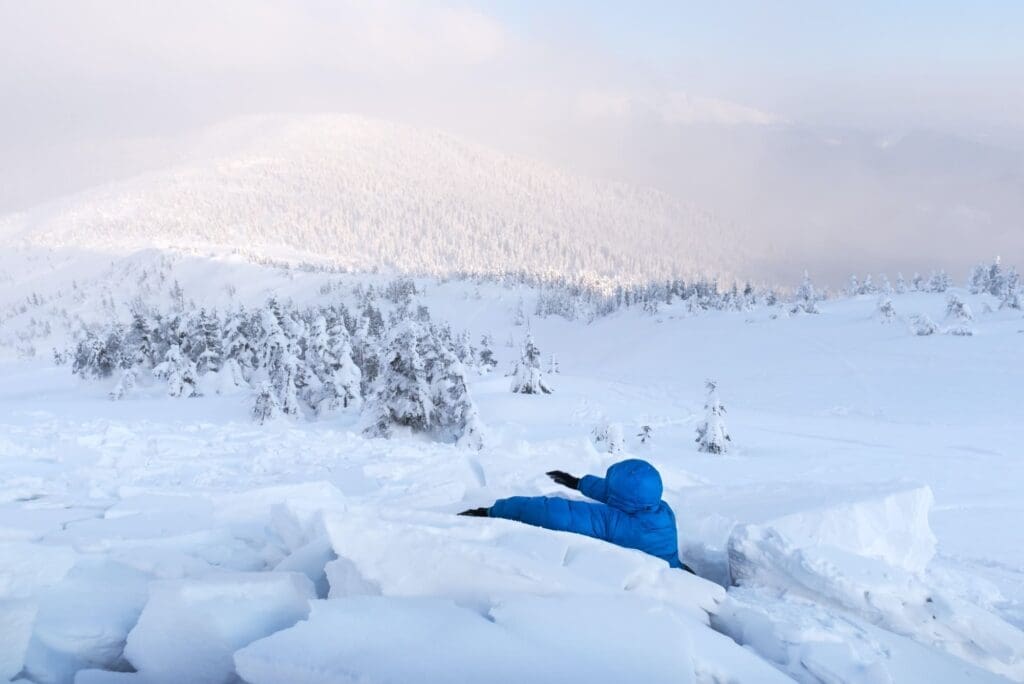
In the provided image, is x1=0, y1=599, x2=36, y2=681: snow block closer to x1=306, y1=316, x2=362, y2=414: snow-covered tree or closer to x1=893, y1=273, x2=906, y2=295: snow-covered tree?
x1=306, y1=316, x2=362, y2=414: snow-covered tree

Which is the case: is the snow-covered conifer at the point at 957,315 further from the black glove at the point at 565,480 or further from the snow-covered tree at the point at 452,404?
the black glove at the point at 565,480

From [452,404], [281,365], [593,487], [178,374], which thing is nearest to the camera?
[593,487]

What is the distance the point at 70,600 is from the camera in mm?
3059

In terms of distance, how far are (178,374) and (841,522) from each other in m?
34.8

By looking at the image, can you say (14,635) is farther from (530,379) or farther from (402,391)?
(530,379)

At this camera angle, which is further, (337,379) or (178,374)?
(178,374)

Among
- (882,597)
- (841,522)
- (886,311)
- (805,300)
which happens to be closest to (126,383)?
(841,522)

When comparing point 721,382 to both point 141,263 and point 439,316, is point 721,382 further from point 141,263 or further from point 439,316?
point 141,263

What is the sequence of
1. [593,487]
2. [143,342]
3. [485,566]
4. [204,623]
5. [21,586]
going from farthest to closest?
[143,342]
[593,487]
[485,566]
[21,586]
[204,623]

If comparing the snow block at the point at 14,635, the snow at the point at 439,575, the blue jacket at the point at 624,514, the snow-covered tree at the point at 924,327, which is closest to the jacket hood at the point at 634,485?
the blue jacket at the point at 624,514

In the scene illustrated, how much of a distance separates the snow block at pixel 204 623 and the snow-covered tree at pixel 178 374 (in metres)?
33.6

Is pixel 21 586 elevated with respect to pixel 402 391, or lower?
elevated

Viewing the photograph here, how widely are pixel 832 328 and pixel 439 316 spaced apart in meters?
86.0

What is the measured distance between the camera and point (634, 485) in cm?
405
